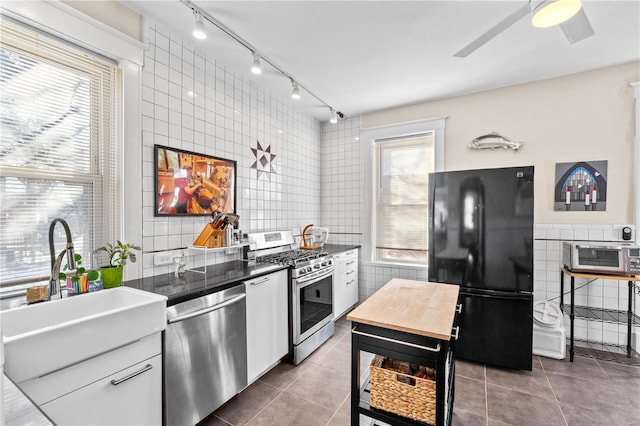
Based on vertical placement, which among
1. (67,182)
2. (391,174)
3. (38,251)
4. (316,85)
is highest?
(316,85)

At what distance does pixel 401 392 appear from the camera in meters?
1.48

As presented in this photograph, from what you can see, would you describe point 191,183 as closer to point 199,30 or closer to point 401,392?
point 199,30

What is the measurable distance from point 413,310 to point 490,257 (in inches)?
55.7

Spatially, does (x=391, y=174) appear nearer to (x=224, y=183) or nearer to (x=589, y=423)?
(x=224, y=183)

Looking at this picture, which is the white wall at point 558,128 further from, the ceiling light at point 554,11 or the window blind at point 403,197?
the ceiling light at point 554,11

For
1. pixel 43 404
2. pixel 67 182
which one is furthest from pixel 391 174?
pixel 43 404

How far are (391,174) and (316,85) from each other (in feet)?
5.06

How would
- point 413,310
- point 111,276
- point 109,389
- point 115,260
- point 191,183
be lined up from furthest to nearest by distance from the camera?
point 191,183, point 115,260, point 111,276, point 413,310, point 109,389

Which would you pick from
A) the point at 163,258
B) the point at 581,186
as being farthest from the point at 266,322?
the point at 581,186

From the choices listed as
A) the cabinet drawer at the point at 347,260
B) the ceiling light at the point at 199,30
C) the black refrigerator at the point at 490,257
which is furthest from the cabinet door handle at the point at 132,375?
the black refrigerator at the point at 490,257

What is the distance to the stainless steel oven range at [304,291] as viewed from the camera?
2635mm

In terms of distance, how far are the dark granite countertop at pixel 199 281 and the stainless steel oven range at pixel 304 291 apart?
0.28 m

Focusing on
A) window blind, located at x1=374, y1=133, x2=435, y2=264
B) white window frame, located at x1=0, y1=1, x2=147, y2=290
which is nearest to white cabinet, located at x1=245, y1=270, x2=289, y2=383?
white window frame, located at x1=0, y1=1, x2=147, y2=290

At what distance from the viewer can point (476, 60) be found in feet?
8.77
